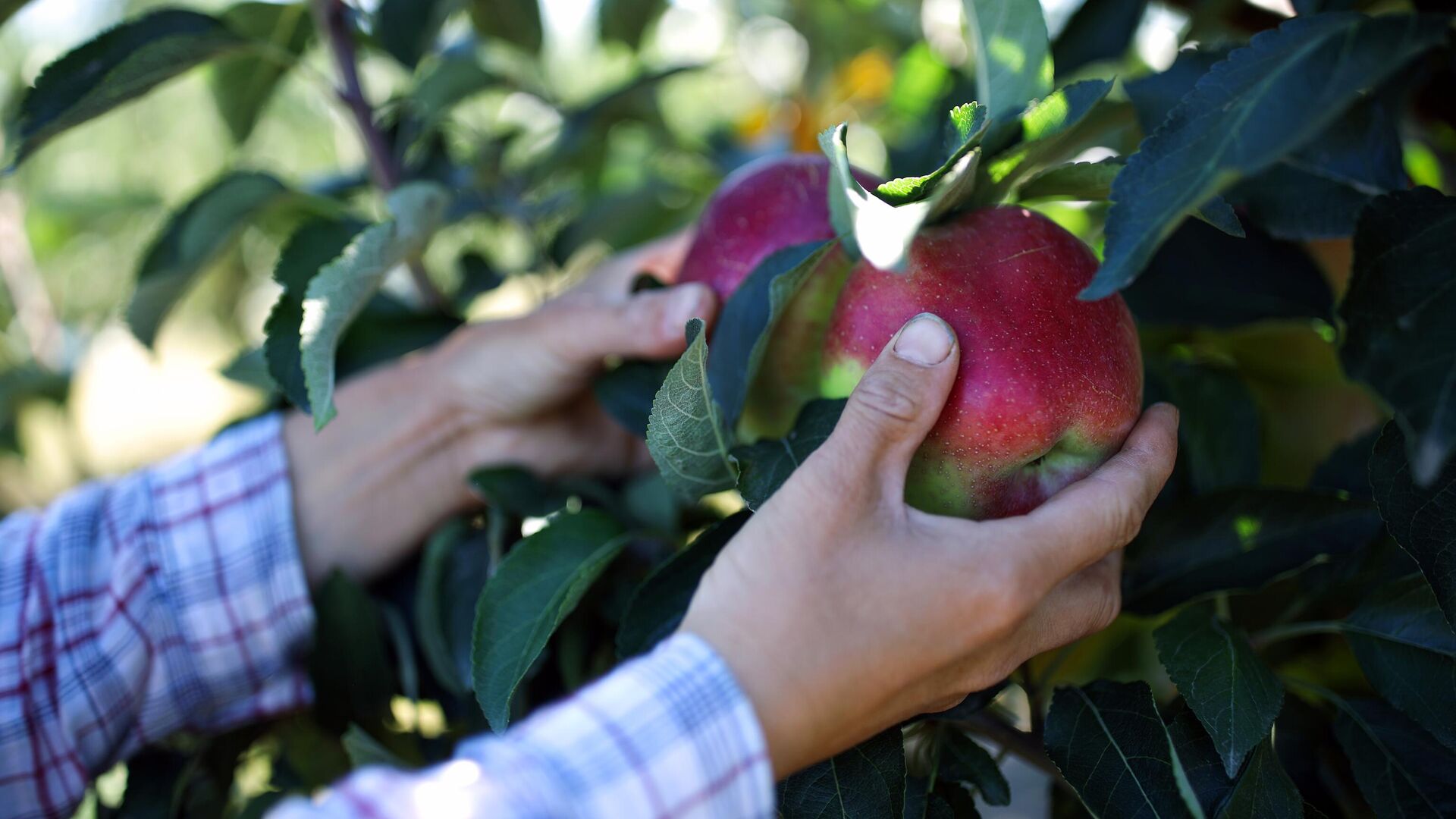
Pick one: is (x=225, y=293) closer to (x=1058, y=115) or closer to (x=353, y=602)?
(x=353, y=602)

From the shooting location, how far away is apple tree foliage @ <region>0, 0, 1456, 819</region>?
0.44 meters

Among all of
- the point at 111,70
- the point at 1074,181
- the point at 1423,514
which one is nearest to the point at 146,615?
the point at 111,70

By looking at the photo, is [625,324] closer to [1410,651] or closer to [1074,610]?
[1074,610]

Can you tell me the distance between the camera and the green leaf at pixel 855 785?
0.49 m

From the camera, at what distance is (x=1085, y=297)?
404mm

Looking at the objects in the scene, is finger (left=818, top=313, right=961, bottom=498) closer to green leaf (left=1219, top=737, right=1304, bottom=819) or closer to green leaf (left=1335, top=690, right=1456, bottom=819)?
green leaf (left=1219, top=737, right=1304, bottom=819)

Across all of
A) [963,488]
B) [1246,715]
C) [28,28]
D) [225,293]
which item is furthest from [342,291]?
[28,28]

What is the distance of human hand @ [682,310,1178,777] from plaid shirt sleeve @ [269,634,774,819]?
0.01 m

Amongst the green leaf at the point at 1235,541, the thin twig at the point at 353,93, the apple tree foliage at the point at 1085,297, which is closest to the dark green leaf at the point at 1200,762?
the apple tree foliage at the point at 1085,297

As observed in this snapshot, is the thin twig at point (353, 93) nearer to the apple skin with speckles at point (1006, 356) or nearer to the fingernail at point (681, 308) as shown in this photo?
the fingernail at point (681, 308)

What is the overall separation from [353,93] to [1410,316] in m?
0.77

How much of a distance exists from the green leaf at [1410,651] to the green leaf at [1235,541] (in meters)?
0.04

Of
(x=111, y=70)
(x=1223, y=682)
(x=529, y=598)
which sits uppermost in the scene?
(x=111, y=70)

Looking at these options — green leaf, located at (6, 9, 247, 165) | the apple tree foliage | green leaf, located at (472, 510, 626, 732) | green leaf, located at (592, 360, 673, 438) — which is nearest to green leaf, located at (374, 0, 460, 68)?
the apple tree foliage
